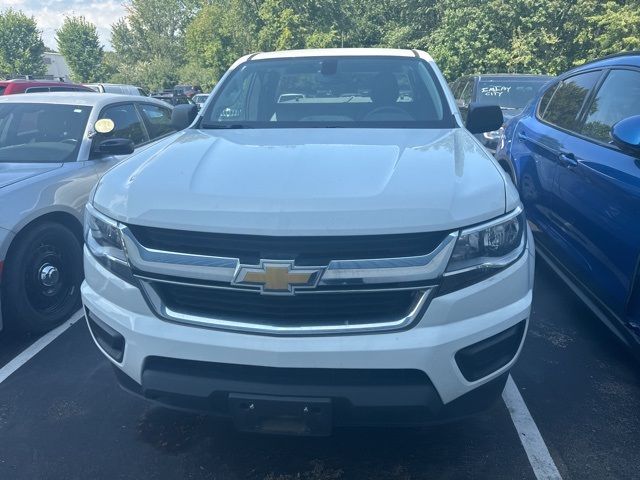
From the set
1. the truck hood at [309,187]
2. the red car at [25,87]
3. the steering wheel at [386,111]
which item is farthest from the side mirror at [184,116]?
the red car at [25,87]

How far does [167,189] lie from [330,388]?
41.2 inches

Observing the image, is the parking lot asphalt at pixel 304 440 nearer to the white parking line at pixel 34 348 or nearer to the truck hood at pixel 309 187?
the white parking line at pixel 34 348

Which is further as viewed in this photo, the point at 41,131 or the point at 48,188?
the point at 41,131

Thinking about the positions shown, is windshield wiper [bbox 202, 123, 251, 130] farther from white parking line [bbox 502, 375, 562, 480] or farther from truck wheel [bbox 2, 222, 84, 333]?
white parking line [bbox 502, 375, 562, 480]

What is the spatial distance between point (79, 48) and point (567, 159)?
6393 centimetres

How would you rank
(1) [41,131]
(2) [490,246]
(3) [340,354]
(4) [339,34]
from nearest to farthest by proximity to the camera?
(3) [340,354]
(2) [490,246]
(1) [41,131]
(4) [339,34]

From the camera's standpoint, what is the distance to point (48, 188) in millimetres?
3971

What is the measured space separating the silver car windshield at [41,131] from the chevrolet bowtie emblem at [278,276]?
3078mm

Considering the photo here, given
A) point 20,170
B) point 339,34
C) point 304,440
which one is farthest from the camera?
point 339,34

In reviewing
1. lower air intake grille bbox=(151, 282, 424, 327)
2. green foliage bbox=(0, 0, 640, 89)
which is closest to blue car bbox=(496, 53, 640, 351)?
lower air intake grille bbox=(151, 282, 424, 327)

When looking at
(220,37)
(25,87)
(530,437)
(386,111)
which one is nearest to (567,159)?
(386,111)

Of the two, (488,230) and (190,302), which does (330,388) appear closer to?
(190,302)

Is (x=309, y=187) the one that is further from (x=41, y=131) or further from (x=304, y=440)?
(x=41, y=131)

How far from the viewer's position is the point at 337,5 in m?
34.3
